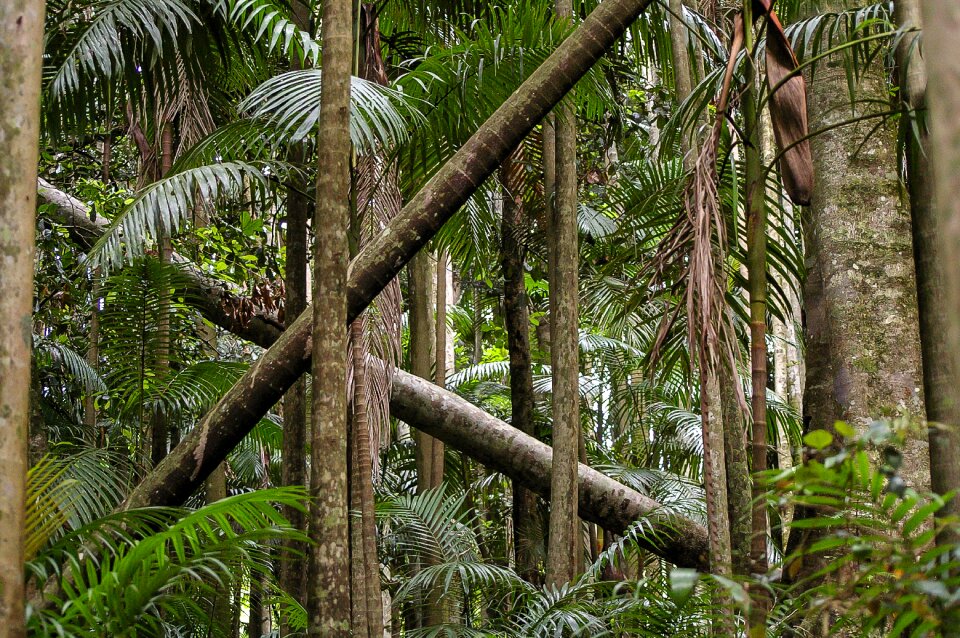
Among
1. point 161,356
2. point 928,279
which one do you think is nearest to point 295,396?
point 161,356

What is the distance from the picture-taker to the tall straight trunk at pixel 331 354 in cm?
265

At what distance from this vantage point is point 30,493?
9.00ft

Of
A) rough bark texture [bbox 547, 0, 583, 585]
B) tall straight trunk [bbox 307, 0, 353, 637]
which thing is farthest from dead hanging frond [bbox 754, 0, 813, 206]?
rough bark texture [bbox 547, 0, 583, 585]

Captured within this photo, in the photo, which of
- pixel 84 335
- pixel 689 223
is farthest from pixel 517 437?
pixel 84 335

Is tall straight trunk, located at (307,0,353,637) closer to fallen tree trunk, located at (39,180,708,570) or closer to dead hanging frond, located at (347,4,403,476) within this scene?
dead hanging frond, located at (347,4,403,476)

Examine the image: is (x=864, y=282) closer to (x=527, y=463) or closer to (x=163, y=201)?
(x=527, y=463)

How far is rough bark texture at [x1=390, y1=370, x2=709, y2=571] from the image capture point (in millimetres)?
4934

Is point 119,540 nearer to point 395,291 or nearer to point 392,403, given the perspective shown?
point 395,291

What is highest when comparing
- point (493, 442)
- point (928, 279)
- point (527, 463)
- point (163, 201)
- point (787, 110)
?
point (163, 201)

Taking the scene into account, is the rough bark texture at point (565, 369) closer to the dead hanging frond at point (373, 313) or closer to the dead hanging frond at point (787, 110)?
the dead hanging frond at point (373, 313)

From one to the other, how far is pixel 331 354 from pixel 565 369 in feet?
6.00

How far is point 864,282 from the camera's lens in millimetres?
3670

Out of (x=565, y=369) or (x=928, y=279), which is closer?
(x=928, y=279)

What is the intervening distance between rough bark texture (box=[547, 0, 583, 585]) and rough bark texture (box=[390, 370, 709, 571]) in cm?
70
